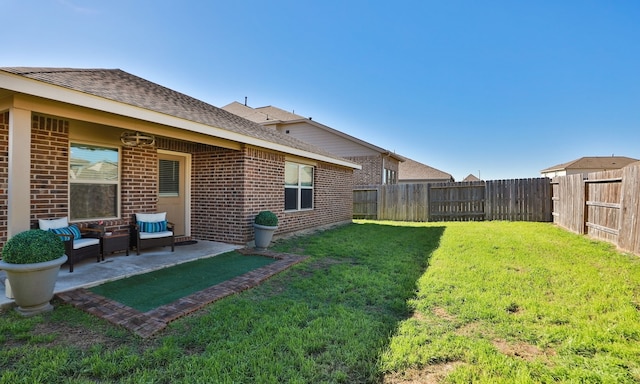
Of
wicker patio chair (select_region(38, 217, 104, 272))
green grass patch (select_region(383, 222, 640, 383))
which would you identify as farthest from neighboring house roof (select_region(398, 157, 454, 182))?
wicker patio chair (select_region(38, 217, 104, 272))

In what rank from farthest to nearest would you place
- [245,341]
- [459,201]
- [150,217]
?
1. [459,201]
2. [150,217]
3. [245,341]

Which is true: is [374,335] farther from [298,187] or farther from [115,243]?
[298,187]

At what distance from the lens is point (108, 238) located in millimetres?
5391

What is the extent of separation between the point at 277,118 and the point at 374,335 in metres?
20.7

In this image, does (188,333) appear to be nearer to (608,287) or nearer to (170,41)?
(608,287)

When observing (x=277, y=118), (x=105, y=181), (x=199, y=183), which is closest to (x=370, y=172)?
(x=277, y=118)

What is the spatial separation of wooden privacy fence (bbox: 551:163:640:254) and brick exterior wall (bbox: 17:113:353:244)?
25.8ft

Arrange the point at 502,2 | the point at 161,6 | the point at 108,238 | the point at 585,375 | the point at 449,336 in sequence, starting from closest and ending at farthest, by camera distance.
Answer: the point at 585,375 → the point at 449,336 → the point at 108,238 → the point at 161,6 → the point at 502,2

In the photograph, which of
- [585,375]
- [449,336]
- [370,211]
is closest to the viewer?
[585,375]

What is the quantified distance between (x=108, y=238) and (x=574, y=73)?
16.6 meters

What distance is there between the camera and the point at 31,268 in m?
3.19

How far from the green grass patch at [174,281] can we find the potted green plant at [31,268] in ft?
2.20

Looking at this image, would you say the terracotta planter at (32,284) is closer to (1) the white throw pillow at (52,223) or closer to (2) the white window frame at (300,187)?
(1) the white throw pillow at (52,223)

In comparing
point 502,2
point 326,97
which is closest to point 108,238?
point 502,2
